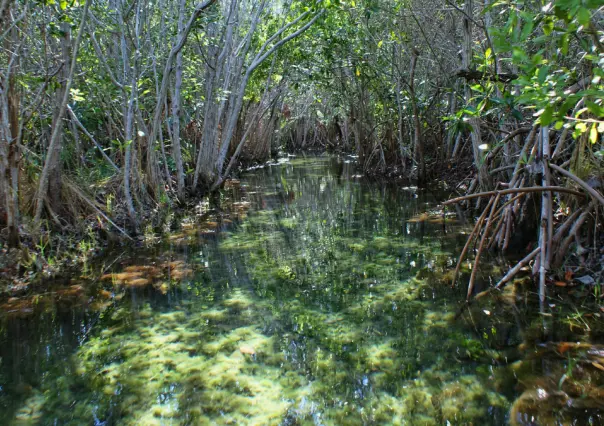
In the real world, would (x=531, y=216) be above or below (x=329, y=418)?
above

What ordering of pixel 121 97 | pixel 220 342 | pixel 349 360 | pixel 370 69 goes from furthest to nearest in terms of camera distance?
pixel 370 69
pixel 121 97
pixel 220 342
pixel 349 360

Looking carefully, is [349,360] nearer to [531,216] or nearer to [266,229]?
[531,216]

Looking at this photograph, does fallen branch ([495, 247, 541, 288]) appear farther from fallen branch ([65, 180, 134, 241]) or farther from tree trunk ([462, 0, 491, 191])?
fallen branch ([65, 180, 134, 241])

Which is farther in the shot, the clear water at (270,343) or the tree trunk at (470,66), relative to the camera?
the tree trunk at (470,66)

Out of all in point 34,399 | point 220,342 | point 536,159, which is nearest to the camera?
point 34,399

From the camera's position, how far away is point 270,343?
12.3 feet

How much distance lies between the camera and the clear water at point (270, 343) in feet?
9.52

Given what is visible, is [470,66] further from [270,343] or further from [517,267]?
Result: [270,343]

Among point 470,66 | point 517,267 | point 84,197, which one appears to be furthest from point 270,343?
point 470,66

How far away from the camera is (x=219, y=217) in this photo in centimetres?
884

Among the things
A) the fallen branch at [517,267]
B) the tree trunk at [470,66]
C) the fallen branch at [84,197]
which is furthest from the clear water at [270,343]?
the tree trunk at [470,66]

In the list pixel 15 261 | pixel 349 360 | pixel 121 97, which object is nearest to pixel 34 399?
pixel 349 360

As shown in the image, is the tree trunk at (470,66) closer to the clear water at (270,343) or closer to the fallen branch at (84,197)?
the clear water at (270,343)

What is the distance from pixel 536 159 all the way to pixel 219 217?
5.79m
